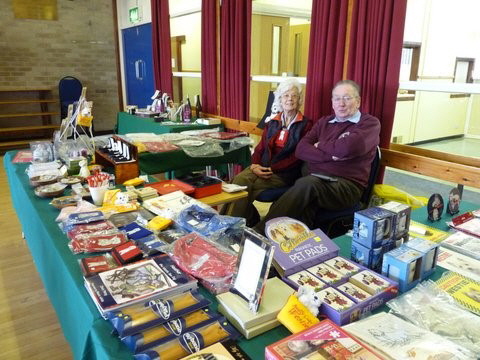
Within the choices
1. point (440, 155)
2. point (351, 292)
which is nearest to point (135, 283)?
point (351, 292)

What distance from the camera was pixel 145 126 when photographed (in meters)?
4.01

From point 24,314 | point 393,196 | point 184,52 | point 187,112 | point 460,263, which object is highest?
point 184,52

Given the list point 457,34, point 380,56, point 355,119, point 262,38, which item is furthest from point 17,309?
point 457,34

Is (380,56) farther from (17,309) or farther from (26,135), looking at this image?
(26,135)

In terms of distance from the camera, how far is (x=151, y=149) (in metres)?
2.66

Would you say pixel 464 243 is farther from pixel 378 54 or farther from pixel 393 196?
pixel 378 54

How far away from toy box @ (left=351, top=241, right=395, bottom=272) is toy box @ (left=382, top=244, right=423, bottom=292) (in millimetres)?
43

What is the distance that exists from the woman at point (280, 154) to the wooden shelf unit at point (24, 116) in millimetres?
5195

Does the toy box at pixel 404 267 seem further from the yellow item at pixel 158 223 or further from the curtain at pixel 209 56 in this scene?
the curtain at pixel 209 56

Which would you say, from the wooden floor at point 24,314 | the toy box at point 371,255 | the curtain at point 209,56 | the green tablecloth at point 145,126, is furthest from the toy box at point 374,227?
the curtain at point 209,56

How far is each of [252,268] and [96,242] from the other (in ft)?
2.12

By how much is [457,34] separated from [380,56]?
299 cm

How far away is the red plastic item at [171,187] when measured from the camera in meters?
1.88

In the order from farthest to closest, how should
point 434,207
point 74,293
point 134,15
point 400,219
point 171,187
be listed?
point 134,15 < point 171,187 < point 434,207 < point 400,219 < point 74,293
